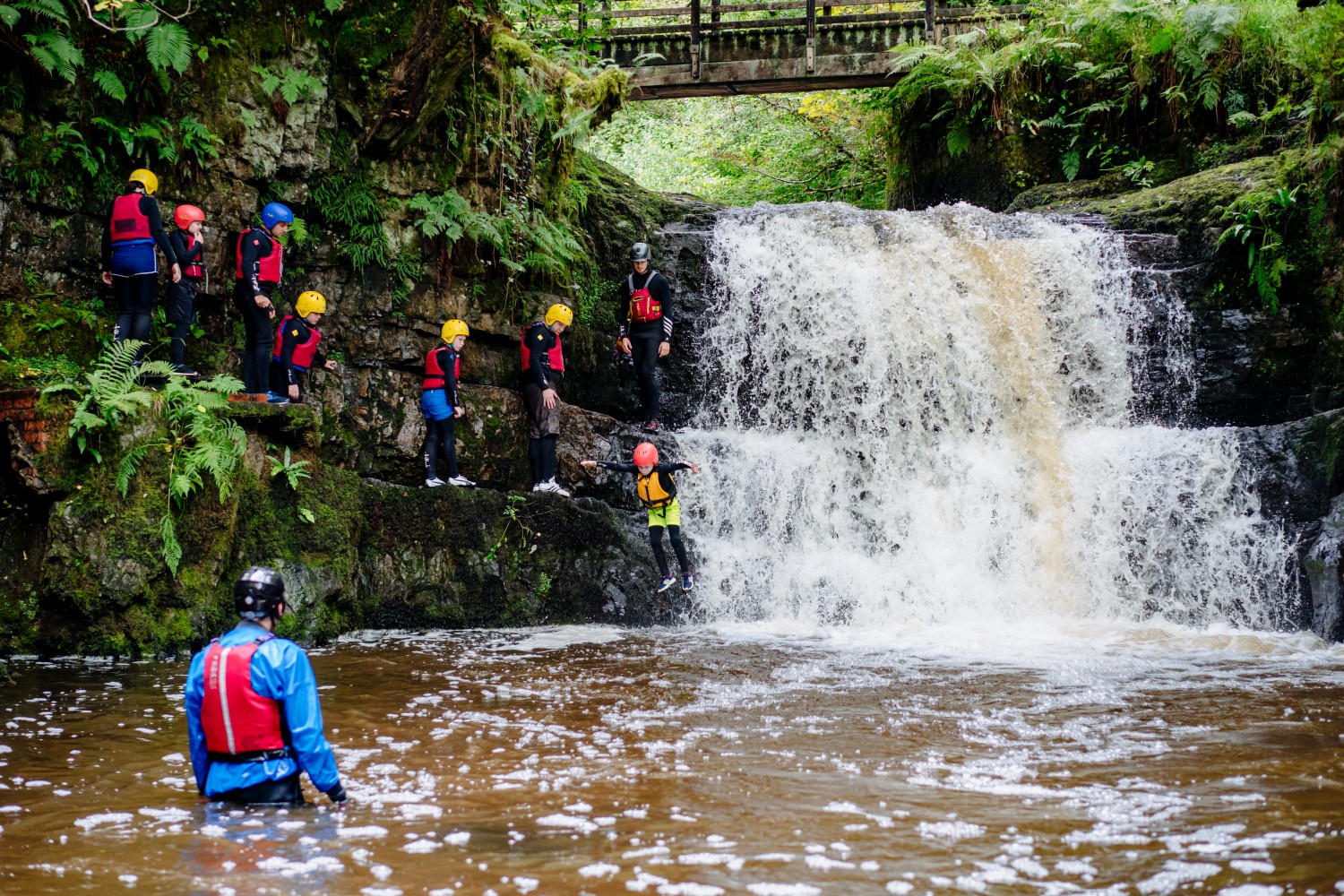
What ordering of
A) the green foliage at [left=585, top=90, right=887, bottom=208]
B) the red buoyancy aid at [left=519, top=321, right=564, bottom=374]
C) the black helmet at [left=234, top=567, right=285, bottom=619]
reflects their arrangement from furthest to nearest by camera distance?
the green foliage at [left=585, top=90, right=887, bottom=208]
the red buoyancy aid at [left=519, top=321, right=564, bottom=374]
the black helmet at [left=234, top=567, right=285, bottom=619]

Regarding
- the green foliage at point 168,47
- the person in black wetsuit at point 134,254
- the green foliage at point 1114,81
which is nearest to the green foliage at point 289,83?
the green foliage at point 168,47

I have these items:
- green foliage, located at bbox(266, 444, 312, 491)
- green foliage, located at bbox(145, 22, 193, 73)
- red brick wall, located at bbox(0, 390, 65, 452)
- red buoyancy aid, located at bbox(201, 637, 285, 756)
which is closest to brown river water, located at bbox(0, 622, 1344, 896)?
red buoyancy aid, located at bbox(201, 637, 285, 756)

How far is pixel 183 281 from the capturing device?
9984mm

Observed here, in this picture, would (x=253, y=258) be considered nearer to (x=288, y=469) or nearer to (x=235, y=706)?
(x=288, y=469)

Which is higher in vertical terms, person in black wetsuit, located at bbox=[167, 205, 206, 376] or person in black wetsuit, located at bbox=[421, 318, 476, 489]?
person in black wetsuit, located at bbox=[167, 205, 206, 376]

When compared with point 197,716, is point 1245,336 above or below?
above

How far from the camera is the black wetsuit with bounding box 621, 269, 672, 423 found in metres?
13.4

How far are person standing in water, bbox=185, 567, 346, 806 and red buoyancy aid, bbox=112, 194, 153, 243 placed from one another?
614 centimetres

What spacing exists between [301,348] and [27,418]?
2.66 meters

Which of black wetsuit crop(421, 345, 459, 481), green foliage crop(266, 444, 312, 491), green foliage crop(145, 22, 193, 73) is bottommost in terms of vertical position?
green foliage crop(266, 444, 312, 491)

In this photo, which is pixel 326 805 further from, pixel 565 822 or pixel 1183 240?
pixel 1183 240

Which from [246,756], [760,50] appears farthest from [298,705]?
[760,50]

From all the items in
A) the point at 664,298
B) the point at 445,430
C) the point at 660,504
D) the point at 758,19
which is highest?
the point at 758,19

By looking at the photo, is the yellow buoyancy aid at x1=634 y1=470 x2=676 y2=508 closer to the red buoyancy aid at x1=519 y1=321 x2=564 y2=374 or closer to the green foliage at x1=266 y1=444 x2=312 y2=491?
the red buoyancy aid at x1=519 y1=321 x2=564 y2=374
